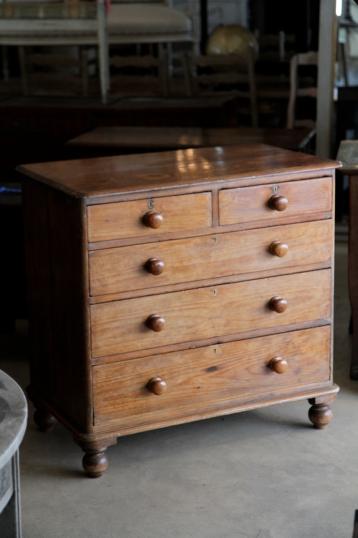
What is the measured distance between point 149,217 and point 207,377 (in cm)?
55

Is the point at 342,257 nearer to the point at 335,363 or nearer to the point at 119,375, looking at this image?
the point at 335,363

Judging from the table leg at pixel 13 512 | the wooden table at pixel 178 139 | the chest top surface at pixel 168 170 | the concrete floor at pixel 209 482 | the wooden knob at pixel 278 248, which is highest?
the chest top surface at pixel 168 170

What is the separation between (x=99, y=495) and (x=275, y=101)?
604 cm

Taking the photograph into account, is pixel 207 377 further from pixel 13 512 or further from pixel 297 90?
pixel 297 90

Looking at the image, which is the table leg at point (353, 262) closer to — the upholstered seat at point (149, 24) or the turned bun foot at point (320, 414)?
the turned bun foot at point (320, 414)

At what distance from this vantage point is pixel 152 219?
3070 mm

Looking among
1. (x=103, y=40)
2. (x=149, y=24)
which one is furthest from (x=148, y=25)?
(x=103, y=40)

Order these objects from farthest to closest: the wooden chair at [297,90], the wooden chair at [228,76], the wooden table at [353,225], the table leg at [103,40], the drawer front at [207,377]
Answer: the wooden chair at [228,76]
the wooden chair at [297,90]
the table leg at [103,40]
the wooden table at [353,225]
the drawer front at [207,377]

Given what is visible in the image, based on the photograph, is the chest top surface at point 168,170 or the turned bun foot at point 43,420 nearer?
the chest top surface at point 168,170

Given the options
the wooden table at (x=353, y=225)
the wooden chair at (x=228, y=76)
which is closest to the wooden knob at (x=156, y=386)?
the wooden table at (x=353, y=225)

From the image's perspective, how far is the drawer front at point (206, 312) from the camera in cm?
312

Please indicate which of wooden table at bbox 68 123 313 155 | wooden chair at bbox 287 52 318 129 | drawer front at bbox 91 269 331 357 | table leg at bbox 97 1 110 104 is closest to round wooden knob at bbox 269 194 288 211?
drawer front at bbox 91 269 331 357

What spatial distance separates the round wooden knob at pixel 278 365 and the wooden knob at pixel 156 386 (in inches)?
14.7

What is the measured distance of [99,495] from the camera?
3.11 meters
